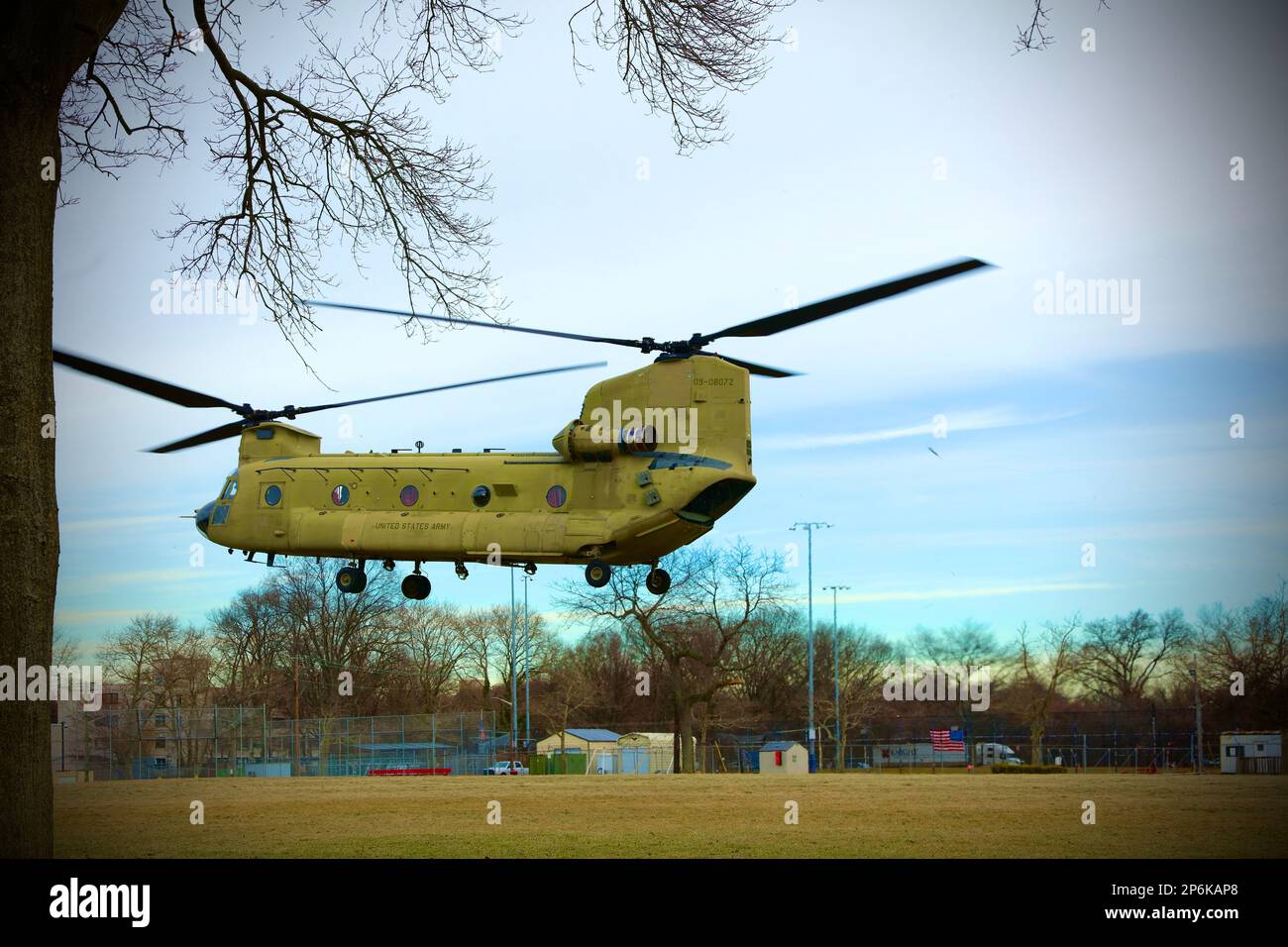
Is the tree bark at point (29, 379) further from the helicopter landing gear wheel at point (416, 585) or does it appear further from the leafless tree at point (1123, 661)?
the leafless tree at point (1123, 661)

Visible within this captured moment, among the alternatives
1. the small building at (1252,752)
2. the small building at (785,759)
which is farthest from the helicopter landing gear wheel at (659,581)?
the small building at (785,759)

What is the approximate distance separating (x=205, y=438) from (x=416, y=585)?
5645 mm

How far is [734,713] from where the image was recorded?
274ft

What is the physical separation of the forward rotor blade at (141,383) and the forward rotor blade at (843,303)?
896 centimetres

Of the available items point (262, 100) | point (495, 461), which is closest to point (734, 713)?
point (495, 461)

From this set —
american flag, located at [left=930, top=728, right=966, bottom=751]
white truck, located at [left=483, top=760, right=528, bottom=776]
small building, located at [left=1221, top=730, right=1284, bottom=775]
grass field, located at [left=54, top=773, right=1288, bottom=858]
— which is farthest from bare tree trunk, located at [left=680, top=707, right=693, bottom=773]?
small building, located at [left=1221, top=730, right=1284, bottom=775]

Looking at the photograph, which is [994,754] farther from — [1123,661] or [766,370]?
[766,370]

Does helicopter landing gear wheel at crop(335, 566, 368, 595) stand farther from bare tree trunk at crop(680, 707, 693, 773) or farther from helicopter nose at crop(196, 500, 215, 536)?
bare tree trunk at crop(680, 707, 693, 773)

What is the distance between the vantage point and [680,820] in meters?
26.7

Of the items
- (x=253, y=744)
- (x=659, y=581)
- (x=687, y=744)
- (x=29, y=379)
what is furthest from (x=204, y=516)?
(x=687, y=744)

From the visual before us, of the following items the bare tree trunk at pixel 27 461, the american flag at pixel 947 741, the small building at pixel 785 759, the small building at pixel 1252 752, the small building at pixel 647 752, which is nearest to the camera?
the bare tree trunk at pixel 27 461

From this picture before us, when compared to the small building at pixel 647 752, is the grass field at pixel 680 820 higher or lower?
higher

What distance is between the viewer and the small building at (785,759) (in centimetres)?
6200
